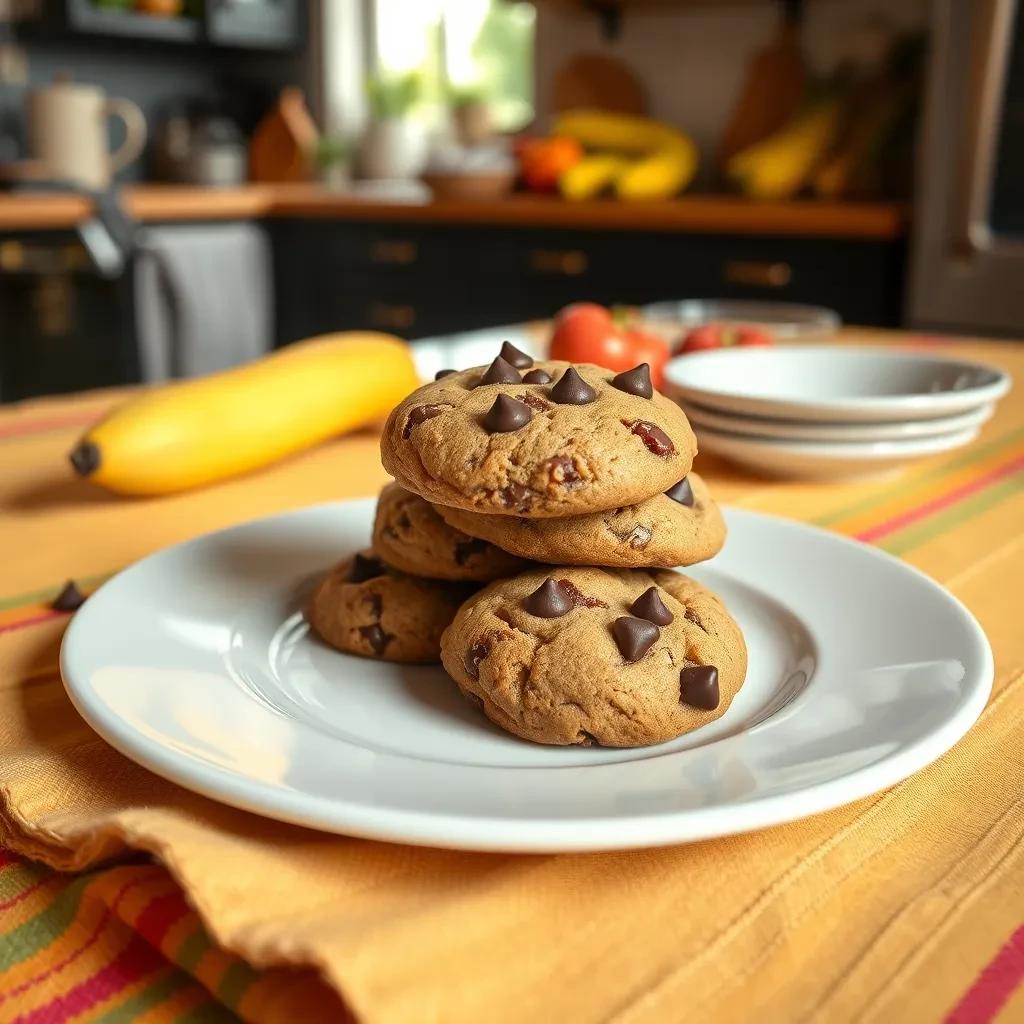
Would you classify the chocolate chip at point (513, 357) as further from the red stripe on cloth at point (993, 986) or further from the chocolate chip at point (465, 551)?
the red stripe on cloth at point (993, 986)

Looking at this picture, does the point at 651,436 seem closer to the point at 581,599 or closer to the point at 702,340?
the point at 581,599

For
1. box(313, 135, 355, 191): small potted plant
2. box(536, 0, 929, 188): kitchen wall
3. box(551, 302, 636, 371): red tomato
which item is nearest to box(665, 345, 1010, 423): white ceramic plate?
Result: box(551, 302, 636, 371): red tomato

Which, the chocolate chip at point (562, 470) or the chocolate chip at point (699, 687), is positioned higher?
the chocolate chip at point (562, 470)

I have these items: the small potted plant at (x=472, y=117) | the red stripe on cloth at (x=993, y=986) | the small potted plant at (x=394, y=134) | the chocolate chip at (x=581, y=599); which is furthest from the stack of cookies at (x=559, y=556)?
the small potted plant at (x=472, y=117)

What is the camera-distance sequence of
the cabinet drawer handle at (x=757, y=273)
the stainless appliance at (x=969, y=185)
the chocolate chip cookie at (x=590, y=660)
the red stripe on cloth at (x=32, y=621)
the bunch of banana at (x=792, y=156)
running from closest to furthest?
the chocolate chip cookie at (x=590, y=660)
the red stripe on cloth at (x=32, y=621)
the stainless appliance at (x=969, y=185)
the cabinet drawer handle at (x=757, y=273)
the bunch of banana at (x=792, y=156)

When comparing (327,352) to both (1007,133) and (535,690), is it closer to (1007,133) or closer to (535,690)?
(535,690)

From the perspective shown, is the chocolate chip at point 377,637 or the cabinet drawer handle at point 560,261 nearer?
the chocolate chip at point 377,637
